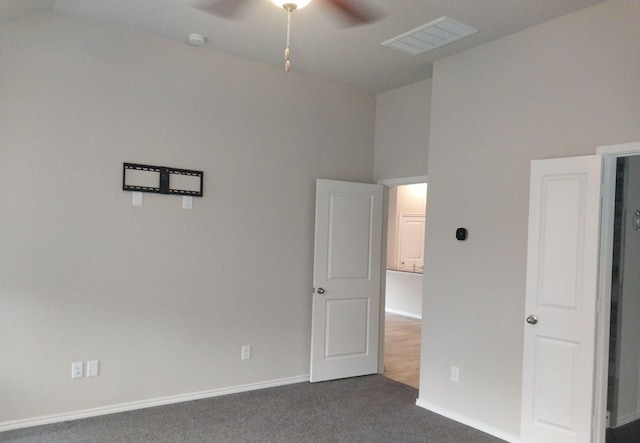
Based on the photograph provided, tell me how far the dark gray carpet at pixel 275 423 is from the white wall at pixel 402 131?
234cm

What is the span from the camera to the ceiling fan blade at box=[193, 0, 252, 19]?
9.29 feet

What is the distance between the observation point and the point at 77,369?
3523 mm

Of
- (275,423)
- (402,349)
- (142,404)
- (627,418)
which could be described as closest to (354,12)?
(275,423)

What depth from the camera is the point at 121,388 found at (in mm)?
3715

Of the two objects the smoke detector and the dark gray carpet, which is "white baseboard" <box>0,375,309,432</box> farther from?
the smoke detector

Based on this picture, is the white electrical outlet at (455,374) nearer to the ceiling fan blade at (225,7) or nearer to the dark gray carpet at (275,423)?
the dark gray carpet at (275,423)

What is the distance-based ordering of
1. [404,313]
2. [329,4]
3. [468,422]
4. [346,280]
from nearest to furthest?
[329,4], [468,422], [346,280], [404,313]

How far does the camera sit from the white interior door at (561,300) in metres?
3.00

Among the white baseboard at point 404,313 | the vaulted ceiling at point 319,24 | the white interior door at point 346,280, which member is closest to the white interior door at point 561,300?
the vaulted ceiling at point 319,24

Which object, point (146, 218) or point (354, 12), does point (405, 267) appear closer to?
point (146, 218)

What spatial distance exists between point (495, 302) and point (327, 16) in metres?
2.51

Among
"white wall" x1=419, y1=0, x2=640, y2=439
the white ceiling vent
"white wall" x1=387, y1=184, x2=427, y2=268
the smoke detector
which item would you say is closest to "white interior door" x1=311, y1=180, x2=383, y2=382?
"white wall" x1=419, y1=0, x2=640, y2=439

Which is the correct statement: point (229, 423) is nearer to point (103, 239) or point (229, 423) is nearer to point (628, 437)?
point (103, 239)

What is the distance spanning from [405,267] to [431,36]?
6.33 metres
